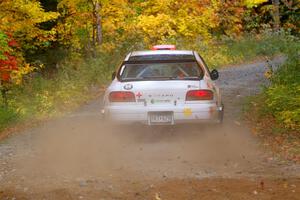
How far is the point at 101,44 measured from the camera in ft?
74.3

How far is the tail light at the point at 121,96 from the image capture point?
9.73 m

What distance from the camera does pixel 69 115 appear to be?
46.9 ft

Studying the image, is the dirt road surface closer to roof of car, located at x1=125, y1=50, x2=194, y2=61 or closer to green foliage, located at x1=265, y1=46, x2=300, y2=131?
green foliage, located at x1=265, y1=46, x2=300, y2=131

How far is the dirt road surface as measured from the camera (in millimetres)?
6738

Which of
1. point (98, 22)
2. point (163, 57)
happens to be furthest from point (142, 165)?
point (98, 22)

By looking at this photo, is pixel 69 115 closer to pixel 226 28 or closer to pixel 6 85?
pixel 6 85

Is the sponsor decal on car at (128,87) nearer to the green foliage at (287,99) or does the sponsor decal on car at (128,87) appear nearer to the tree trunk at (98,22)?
the green foliage at (287,99)

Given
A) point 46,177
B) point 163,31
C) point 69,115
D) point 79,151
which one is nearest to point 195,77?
point 79,151

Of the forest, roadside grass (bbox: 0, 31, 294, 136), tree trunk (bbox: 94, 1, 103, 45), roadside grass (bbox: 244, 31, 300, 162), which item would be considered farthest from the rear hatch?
tree trunk (bbox: 94, 1, 103, 45)

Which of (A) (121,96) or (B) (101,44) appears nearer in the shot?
(A) (121,96)

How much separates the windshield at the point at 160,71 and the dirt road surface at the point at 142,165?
1169 millimetres

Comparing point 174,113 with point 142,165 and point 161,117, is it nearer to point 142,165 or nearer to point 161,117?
point 161,117

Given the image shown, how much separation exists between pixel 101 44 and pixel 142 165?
A: 14.9 m

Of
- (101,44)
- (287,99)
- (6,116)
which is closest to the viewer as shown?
(287,99)
